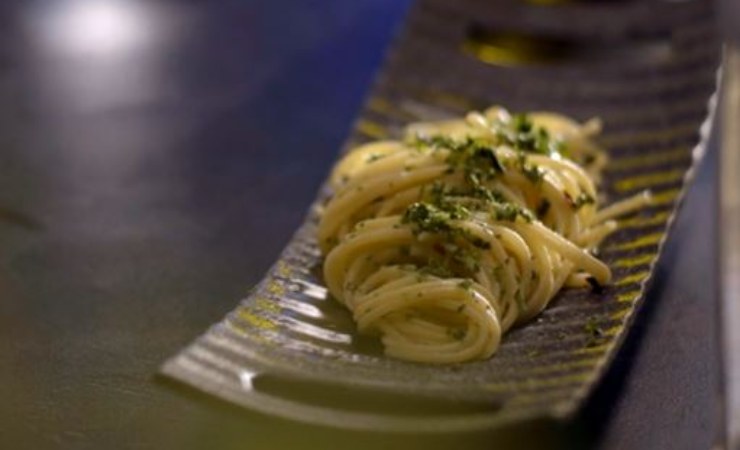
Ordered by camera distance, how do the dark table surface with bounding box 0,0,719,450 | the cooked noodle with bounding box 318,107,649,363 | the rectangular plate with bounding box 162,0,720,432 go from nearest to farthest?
the rectangular plate with bounding box 162,0,720,432 → the dark table surface with bounding box 0,0,719,450 → the cooked noodle with bounding box 318,107,649,363

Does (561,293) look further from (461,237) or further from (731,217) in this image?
(731,217)

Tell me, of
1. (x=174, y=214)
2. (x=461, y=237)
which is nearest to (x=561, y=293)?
(x=461, y=237)

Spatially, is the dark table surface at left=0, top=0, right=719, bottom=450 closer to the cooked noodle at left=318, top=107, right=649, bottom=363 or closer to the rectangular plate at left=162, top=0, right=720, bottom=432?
the rectangular plate at left=162, top=0, right=720, bottom=432

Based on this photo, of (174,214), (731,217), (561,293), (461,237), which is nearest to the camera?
(461,237)

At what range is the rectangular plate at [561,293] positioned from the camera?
2645 mm

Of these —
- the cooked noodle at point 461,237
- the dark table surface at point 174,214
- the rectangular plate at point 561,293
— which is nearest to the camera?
the rectangular plate at point 561,293

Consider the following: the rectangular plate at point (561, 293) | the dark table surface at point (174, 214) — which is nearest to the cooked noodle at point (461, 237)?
the rectangular plate at point (561, 293)

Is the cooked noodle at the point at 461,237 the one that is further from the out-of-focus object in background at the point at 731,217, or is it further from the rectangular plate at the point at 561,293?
the out-of-focus object in background at the point at 731,217

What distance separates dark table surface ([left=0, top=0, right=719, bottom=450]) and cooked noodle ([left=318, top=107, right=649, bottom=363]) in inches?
9.5

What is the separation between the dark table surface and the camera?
275cm

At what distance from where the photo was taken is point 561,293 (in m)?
3.22

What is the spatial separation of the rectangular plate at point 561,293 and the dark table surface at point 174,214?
3.7 inches

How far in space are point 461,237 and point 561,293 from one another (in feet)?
1.00

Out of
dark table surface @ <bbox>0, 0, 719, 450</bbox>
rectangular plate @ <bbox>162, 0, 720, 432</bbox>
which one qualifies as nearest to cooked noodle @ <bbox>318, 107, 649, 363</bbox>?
rectangular plate @ <bbox>162, 0, 720, 432</bbox>
